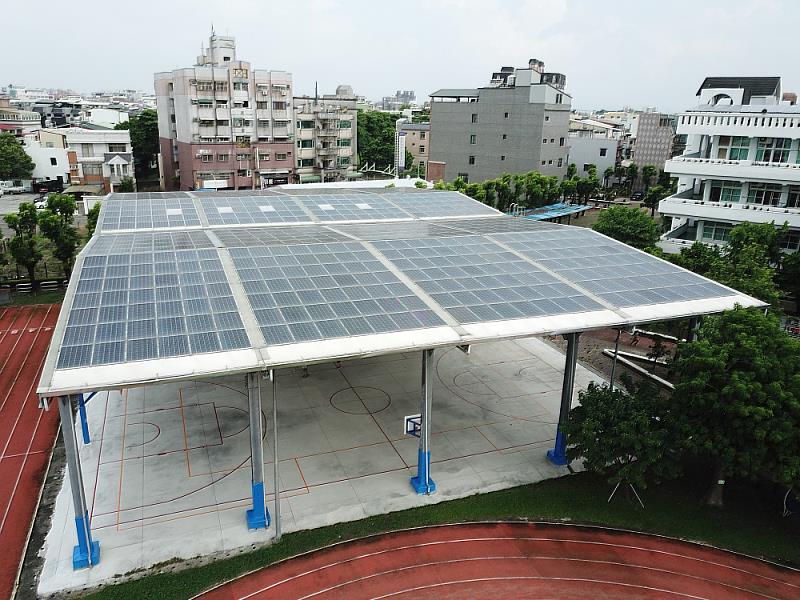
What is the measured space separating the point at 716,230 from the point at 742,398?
36206 mm

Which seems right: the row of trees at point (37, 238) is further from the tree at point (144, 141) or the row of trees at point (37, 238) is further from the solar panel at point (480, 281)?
the tree at point (144, 141)

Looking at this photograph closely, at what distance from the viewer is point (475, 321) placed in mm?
21688

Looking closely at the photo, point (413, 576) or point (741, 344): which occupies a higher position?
point (741, 344)

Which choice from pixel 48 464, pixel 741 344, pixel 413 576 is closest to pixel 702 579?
pixel 741 344

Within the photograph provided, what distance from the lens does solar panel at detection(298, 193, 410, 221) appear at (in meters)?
38.0

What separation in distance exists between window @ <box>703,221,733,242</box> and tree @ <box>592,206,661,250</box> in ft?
14.2

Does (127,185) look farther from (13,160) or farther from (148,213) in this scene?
(148,213)

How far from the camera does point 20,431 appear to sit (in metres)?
27.1

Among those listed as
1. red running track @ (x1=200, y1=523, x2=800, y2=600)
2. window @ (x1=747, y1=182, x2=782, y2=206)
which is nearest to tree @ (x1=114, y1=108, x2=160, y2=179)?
window @ (x1=747, y1=182, x2=782, y2=206)

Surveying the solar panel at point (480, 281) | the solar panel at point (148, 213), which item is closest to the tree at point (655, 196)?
the solar panel at point (480, 281)

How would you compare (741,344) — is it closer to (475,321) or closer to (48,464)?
(475,321)

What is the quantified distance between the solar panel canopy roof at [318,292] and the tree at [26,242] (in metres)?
14.1

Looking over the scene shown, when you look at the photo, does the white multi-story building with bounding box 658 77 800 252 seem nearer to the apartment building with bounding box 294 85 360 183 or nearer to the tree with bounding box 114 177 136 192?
the apartment building with bounding box 294 85 360 183

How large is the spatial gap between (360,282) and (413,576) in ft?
36.3
